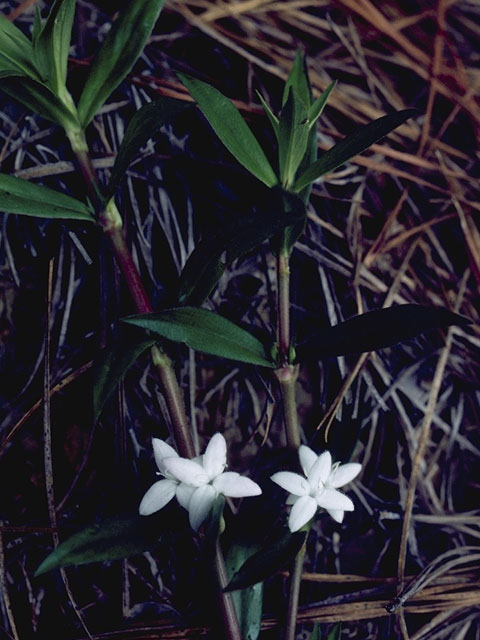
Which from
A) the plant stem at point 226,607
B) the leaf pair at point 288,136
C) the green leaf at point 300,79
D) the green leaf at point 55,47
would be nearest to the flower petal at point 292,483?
the plant stem at point 226,607

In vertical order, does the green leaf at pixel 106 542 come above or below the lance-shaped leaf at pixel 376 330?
below

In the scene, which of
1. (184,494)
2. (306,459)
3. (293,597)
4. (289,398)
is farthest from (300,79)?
(293,597)

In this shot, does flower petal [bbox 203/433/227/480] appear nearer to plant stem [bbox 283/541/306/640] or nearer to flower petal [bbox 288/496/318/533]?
flower petal [bbox 288/496/318/533]

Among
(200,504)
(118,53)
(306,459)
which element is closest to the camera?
(200,504)

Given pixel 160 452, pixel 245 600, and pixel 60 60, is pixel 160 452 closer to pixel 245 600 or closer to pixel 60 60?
pixel 245 600

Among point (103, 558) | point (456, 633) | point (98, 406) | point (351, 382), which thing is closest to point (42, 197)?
point (98, 406)

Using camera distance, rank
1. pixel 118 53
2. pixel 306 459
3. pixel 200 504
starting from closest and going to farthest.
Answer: pixel 200 504, pixel 306 459, pixel 118 53

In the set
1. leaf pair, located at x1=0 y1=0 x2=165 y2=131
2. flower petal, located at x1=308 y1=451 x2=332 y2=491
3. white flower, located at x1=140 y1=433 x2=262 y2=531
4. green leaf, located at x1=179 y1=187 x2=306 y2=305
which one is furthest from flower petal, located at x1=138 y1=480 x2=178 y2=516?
leaf pair, located at x1=0 y1=0 x2=165 y2=131

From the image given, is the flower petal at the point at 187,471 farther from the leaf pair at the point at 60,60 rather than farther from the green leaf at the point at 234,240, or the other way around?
the leaf pair at the point at 60,60
